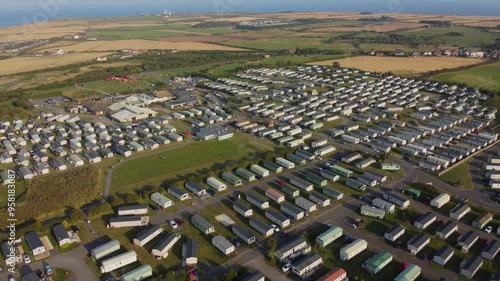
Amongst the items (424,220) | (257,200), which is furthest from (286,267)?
(424,220)

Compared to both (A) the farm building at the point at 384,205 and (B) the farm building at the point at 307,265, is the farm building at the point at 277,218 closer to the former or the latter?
(B) the farm building at the point at 307,265

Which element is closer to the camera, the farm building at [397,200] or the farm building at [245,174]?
the farm building at [397,200]

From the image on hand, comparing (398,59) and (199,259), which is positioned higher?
(398,59)

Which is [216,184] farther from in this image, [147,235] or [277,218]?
[147,235]

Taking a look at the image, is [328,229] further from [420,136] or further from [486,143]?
[486,143]

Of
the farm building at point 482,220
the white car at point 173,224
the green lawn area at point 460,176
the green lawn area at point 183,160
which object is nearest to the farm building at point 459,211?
the farm building at point 482,220

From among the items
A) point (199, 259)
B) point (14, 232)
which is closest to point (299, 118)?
point (199, 259)

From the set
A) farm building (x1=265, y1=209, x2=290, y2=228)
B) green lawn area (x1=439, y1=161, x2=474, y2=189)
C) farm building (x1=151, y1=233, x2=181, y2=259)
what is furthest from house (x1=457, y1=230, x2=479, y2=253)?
farm building (x1=151, y1=233, x2=181, y2=259)
